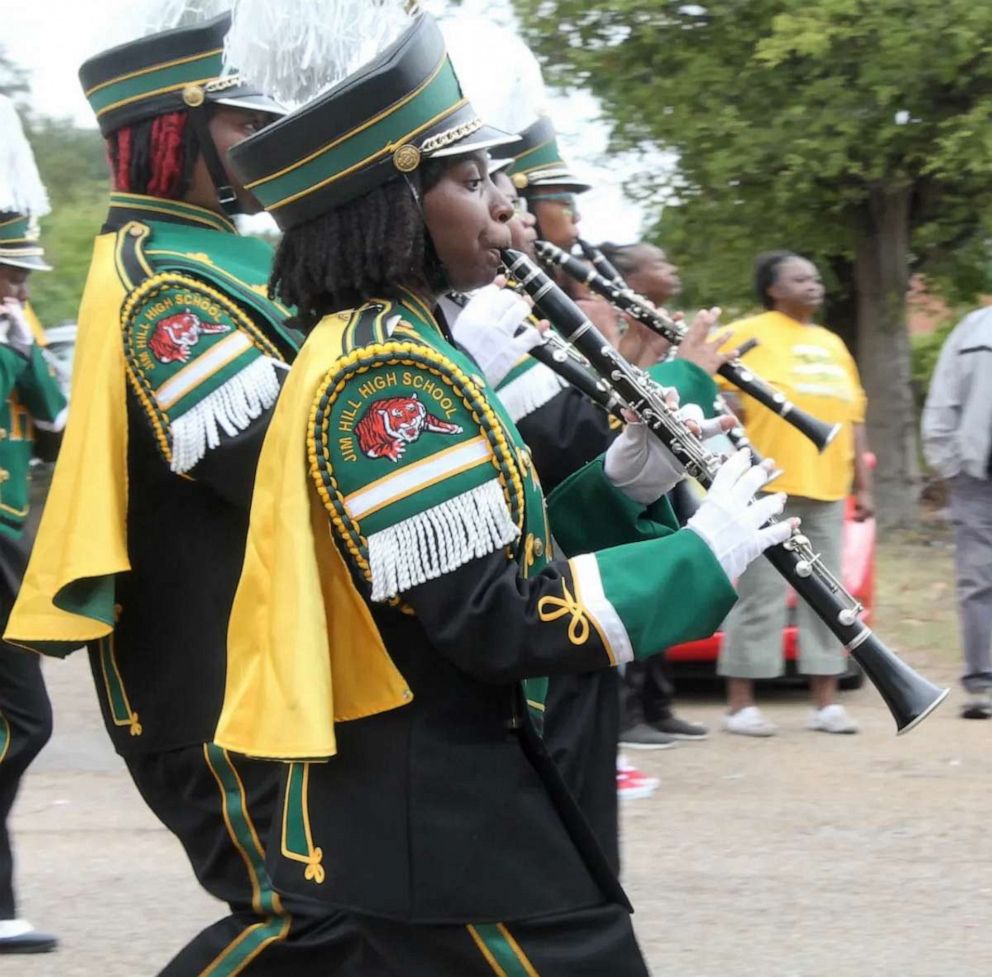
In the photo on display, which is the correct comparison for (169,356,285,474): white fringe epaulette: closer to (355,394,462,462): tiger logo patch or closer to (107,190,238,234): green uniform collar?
(107,190,238,234): green uniform collar

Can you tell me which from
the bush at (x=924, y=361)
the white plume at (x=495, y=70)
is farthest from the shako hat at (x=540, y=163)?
the bush at (x=924, y=361)

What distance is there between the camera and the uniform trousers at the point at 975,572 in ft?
26.1

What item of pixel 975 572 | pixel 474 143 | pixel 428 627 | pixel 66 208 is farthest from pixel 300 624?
pixel 66 208

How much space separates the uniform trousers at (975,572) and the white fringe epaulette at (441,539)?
19.2ft

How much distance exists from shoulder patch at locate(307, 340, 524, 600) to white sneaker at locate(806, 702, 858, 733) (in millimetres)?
5371

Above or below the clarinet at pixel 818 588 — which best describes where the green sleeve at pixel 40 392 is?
below

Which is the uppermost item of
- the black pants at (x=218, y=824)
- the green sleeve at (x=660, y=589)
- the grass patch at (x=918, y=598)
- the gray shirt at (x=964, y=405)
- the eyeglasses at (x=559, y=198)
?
the green sleeve at (x=660, y=589)

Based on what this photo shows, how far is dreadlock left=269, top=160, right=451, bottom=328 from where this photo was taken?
8.55 feet

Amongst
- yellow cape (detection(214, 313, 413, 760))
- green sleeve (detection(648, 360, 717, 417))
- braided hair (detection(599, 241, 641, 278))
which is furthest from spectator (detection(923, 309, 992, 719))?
yellow cape (detection(214, 313, 413, 760))

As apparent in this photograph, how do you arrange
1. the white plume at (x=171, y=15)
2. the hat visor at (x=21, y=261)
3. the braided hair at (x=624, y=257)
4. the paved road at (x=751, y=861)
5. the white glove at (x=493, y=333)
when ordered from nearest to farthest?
the white plume at (x=171, y=15), the white glove at (x=493, y=333), the paved road at (x=751, y=861), the hat visor at (x=21, y=261), the braided hair at (x=624, y=257)

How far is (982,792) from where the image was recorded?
6562mm

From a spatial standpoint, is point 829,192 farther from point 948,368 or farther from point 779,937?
point 779,937

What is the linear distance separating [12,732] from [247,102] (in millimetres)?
1993

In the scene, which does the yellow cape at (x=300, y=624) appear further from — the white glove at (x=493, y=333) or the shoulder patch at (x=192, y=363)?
the white glove at (x=493, y=333)
